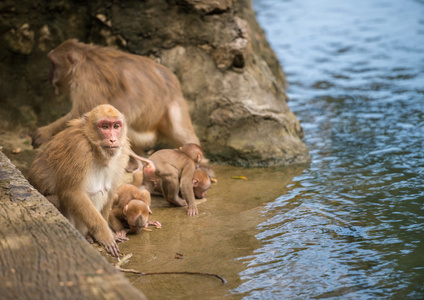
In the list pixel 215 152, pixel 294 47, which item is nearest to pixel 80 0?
pixel 215 152

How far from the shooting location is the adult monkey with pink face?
198 inches

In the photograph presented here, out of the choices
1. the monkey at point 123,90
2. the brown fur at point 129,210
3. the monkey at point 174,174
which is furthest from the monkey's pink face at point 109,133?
the monkey at point 123,90

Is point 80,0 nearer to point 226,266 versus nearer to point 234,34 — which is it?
point 234,34

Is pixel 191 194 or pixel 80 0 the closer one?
pixel 191 194

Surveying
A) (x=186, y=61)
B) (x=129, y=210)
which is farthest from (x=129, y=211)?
(x=186, y=61)

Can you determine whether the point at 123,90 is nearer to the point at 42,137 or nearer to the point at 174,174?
the point at 42,137

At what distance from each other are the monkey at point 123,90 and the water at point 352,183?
185 cm

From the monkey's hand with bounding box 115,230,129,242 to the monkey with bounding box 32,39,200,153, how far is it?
5.78 ft

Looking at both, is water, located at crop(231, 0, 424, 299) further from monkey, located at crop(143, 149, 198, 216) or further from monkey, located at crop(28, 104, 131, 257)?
monkey, located at crop(28, 104, 131, 257)

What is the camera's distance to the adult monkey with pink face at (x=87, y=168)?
5.03 m

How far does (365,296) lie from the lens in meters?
4.12

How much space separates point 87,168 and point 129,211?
2.25 ft

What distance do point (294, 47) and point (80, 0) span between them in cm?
824

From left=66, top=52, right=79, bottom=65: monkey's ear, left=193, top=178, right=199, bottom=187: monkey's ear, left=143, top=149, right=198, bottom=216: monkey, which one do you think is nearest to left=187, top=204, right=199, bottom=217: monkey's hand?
left=143, top=149, right=198, bottom=216: monkey
